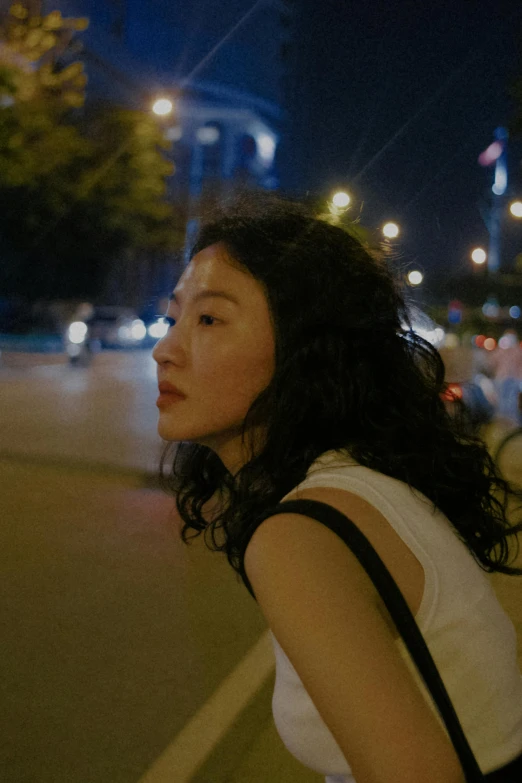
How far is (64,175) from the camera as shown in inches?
1093

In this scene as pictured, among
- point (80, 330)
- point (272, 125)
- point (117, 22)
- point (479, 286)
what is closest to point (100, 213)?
point (80, 330)

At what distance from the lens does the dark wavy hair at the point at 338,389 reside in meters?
1.59

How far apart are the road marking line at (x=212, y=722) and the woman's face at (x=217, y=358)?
5.91 feet

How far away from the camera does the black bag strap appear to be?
1198 mm

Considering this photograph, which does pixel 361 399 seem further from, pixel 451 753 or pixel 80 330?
pixel 80 330

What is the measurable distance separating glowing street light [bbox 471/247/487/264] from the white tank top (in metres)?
26.6

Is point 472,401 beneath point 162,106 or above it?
beneath

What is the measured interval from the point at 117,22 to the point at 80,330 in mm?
35733

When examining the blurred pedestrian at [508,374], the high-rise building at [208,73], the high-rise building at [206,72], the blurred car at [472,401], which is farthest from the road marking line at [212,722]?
the high-rise building at [208,73]

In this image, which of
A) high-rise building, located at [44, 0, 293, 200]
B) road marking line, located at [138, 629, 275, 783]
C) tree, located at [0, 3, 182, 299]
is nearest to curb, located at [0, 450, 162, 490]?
road marking line, located at [138, 629, 275, 783]

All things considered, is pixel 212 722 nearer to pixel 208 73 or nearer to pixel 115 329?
pixel 115 329

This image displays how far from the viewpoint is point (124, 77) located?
47.8m

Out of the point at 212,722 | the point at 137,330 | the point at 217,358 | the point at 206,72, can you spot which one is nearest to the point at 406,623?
the point at 217,358

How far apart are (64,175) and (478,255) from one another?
14.1m
